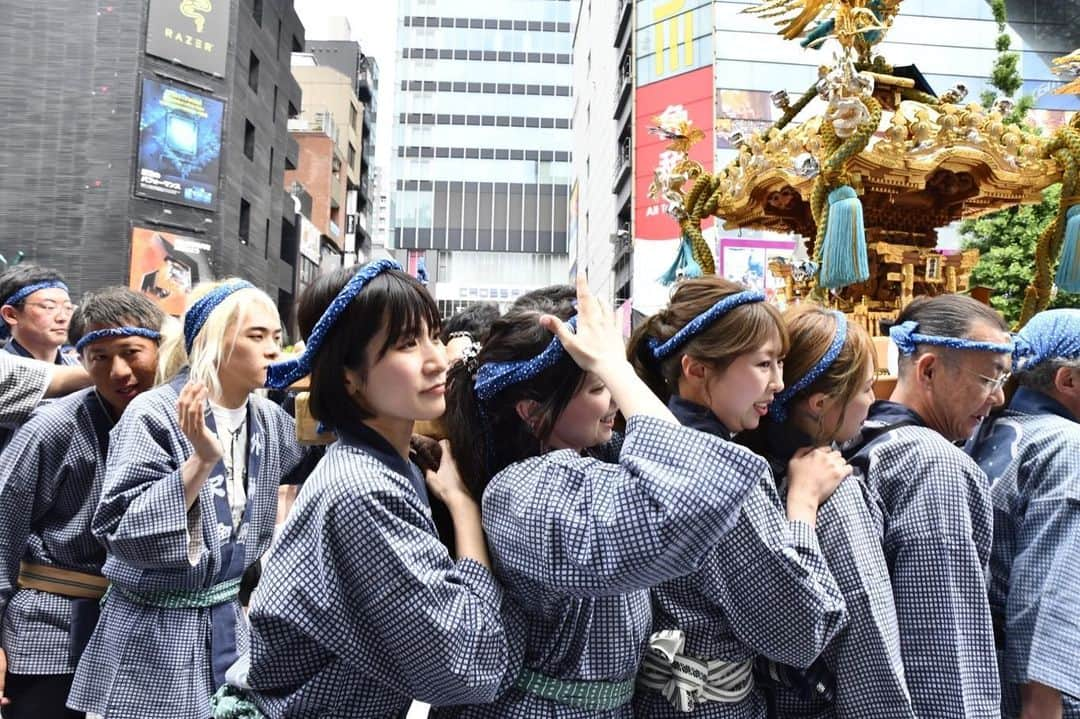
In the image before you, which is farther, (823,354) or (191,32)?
(191,32)

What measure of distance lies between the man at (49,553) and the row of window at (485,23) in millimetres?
64128

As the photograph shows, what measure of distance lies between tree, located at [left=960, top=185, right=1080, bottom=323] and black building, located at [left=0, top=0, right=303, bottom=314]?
19.9m

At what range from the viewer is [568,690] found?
1713mm

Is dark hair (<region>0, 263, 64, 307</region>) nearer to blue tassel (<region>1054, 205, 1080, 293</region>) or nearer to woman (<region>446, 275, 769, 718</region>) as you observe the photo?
woman (<region>446, 275, 769, 718</region>)

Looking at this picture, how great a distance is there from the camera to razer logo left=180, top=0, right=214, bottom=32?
75.2ft

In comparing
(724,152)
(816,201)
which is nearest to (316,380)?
(816,201)

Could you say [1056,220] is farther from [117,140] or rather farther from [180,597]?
[117,140]

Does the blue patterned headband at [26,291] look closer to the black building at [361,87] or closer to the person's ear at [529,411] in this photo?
the person's ear at [529,411]

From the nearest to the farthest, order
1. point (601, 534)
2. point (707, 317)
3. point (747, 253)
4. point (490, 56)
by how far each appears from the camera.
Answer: point (601, 534), point (707, 317), point (747, 253), point (490, 56)

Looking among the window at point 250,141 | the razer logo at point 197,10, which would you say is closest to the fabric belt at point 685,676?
the razer logo at point 197,10

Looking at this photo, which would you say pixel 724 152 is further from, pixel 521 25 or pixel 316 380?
pixel 521 25

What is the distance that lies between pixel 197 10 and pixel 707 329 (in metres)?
25.7

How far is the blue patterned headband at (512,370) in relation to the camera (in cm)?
178

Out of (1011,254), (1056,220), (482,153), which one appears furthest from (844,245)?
(482,153)
